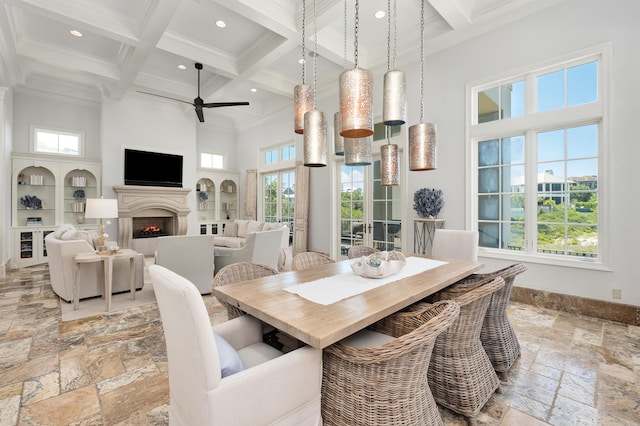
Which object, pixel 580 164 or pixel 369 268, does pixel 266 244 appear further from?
pixel 580 164

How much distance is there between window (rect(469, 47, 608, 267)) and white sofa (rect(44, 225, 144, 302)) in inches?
194

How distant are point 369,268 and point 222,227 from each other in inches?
303

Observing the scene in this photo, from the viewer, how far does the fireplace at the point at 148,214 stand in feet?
22.0

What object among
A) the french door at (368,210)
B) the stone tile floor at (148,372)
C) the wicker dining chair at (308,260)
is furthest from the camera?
the french door at (368,210)

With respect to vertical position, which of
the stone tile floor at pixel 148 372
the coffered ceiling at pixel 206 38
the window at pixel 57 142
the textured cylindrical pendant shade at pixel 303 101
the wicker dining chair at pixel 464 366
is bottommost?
the stone tile floor at pixel 148 372

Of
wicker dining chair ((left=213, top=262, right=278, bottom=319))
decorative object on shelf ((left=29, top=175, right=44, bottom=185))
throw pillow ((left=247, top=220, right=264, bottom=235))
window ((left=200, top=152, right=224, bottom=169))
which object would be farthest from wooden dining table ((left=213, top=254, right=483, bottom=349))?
window ((left=200, top=152, right=224, bottom=169))

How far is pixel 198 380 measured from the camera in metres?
1.13

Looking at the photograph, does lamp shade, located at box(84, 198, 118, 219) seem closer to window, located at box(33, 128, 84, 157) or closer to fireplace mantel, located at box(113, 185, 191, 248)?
fireplace mantel, located at box(113, 185, 191, 248)

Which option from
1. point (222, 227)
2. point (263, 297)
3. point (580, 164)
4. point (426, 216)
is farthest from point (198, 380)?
point (222, 227)

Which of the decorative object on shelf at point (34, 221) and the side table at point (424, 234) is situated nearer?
the side table at point (424, 234)

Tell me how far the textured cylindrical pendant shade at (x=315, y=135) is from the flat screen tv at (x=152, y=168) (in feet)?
20.9

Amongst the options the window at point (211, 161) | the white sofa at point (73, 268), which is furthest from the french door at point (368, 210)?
the window at point (211, 161)

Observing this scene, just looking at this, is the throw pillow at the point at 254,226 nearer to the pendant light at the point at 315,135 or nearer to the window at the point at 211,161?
the window at the point at 211,161

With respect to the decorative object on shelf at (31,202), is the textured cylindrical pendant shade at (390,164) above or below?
above
